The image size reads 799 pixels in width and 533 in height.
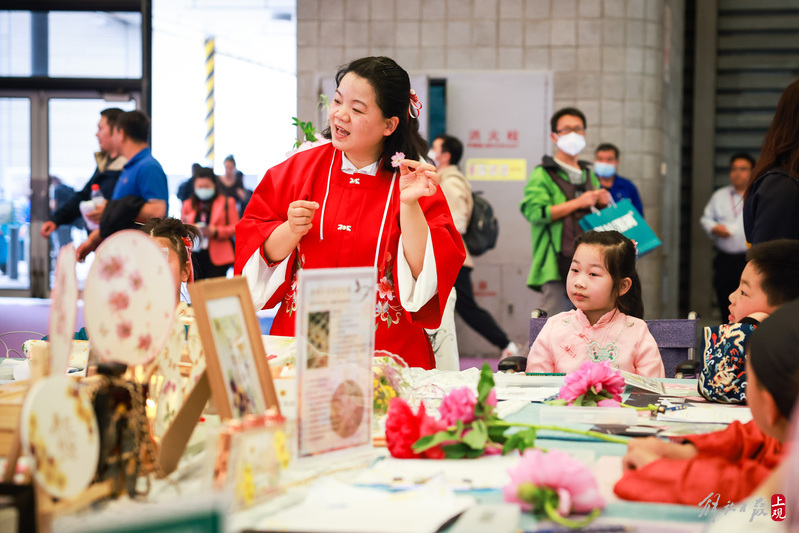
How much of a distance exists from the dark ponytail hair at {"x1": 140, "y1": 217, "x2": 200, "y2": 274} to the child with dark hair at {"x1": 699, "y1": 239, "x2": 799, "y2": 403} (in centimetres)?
146

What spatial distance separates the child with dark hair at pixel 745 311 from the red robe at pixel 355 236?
66 centimetres

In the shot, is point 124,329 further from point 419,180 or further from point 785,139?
point 785,139

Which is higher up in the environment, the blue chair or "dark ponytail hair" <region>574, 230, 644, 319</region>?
"dark ponytail hair" <region>574, 230, 644, 319</region>

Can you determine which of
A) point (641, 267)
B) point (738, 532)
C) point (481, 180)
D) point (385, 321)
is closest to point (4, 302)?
point (481, 180)

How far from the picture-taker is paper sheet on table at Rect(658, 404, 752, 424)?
5.05 ft

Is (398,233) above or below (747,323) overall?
above

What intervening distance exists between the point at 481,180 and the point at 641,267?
146 centimetres

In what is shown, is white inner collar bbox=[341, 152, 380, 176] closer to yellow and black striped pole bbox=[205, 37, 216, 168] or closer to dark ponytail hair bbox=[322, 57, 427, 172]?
dark ponytail hair bbox=[322, 57, 427, 172]

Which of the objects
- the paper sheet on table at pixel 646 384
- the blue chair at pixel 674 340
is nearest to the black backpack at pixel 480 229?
the blue chair at pixel 674 340

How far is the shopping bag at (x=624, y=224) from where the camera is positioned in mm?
4656

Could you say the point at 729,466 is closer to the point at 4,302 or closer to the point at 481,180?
the point at 481,180

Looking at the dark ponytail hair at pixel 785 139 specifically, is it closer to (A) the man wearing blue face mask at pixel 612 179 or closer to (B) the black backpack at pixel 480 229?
(A) the man wearing blue face mask at pixel 612 179

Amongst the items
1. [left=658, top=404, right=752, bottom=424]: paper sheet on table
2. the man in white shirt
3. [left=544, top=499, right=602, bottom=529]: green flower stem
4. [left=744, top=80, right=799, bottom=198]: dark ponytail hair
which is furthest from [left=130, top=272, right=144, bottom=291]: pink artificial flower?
the man in white shirt

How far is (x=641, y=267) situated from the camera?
21.5 ft
